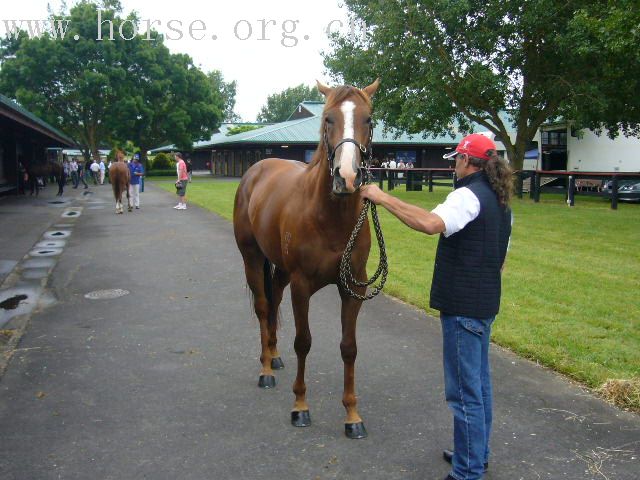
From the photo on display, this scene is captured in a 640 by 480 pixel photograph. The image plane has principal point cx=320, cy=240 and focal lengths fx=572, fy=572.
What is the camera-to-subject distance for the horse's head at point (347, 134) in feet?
10.6

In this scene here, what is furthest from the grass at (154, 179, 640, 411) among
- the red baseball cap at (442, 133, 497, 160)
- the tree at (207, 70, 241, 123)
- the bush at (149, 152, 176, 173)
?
the tree at (207, 70, 241, 123)

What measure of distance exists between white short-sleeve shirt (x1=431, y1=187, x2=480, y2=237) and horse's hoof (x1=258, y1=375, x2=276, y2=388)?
2.49 metres

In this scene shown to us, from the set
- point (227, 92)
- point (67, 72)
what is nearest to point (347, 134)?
point (67, 72)

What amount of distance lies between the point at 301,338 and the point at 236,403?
80cm

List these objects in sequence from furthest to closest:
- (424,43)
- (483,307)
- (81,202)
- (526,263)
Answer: (81,202), (424,43), (526,263), (483,307)

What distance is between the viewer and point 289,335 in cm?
622

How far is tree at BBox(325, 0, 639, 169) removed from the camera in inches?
817

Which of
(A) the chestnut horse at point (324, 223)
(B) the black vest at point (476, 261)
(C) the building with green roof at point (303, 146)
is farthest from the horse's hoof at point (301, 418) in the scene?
(C) the building with green roof at point (303, 146)

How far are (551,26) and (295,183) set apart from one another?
19791mm

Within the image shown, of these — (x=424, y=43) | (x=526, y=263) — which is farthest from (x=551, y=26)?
(x=526, y=263)

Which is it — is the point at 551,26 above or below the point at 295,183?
above

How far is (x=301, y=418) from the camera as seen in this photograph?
412 cm

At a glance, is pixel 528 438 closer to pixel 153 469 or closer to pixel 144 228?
pixel 153 469

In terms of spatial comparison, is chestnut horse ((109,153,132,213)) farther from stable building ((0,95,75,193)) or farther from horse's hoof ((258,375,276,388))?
horse's hoof ((258,375,276,388))
